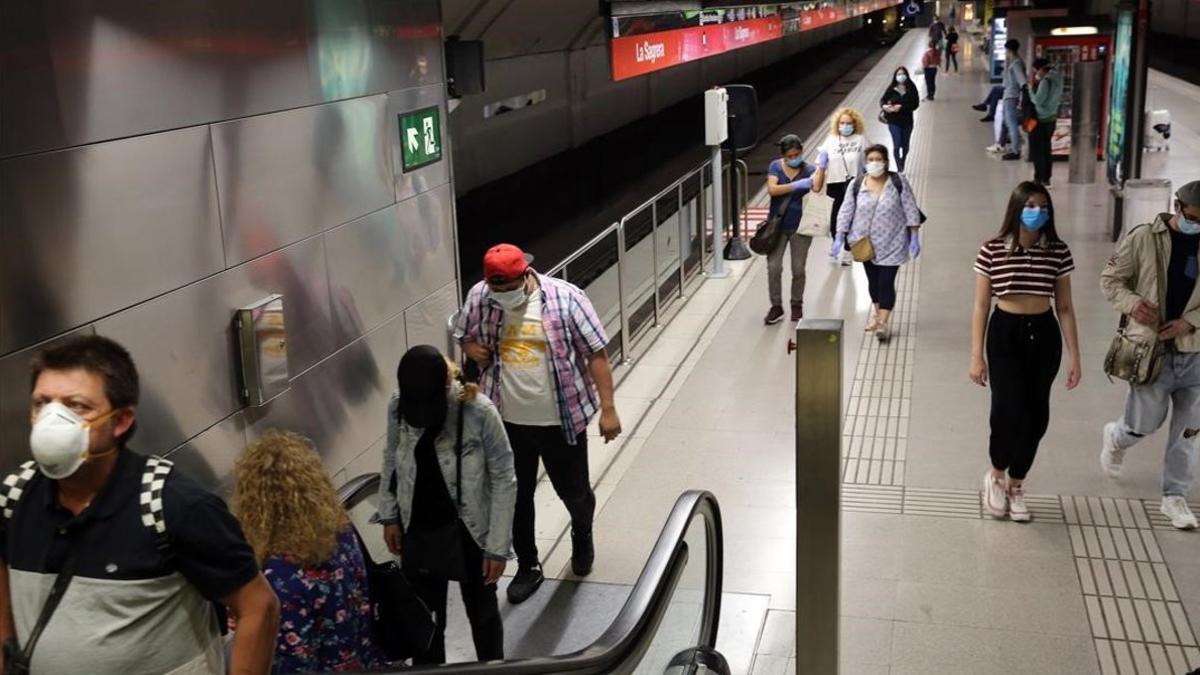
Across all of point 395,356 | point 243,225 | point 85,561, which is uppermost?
point 243,225

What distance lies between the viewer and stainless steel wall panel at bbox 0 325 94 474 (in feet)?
10.3

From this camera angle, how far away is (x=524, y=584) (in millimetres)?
4945

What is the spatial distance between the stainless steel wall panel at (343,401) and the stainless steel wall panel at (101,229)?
2.38 ft

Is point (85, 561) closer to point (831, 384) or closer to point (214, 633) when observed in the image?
point (214, 633)

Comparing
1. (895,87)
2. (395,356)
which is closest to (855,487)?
(395,356)

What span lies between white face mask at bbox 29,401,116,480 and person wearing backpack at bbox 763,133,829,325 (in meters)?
6.68

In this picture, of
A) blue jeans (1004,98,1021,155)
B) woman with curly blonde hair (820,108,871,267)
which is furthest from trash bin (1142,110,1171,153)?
woman with curly blonde hair (820,108,871,267)

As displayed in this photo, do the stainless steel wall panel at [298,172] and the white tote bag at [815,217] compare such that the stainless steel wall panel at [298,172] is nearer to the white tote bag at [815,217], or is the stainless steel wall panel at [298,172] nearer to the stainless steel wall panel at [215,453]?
the stainless steel wall panel at [215,453]

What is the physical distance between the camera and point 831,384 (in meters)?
2.76

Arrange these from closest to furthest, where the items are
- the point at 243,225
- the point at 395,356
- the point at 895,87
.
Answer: the point at 243,225 < the point at 395,356 < the point at 895,87

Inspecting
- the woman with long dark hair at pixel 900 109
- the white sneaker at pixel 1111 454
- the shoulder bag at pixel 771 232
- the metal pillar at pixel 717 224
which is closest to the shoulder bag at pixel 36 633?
the white sneaker at pixel 1111 454

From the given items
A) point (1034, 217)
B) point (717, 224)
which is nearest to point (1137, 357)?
point (1034, 217)

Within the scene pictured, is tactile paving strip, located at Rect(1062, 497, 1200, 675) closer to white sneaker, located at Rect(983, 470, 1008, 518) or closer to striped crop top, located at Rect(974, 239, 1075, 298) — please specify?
white sneaker, located at Rect(983, 470, 1008, 518)

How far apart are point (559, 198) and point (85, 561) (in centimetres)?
1744
